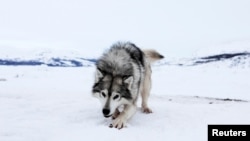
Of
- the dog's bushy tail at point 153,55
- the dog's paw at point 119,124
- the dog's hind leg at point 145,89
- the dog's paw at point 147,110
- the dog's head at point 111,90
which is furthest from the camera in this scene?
the dog's bushy tail at point 153,55

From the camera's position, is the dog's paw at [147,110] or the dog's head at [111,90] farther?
the dog's paw at [147,110]

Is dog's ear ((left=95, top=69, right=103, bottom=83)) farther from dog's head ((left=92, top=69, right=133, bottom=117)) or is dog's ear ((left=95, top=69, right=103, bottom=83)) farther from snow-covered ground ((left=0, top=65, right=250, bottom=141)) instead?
snow-covered ground ((left=0, top=65, right=250, bottom=141))

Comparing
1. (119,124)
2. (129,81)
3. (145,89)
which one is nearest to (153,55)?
(145,89)

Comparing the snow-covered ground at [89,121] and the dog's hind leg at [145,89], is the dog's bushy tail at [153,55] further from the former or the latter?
the snow-covered ground at [89,121]

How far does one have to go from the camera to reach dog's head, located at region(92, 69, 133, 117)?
6.24m

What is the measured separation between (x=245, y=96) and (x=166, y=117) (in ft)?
32.7

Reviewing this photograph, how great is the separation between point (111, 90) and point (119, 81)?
0.25m

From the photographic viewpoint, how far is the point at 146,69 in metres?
8.18

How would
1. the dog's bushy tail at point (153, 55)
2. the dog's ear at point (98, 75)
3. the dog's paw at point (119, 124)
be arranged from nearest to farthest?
the dog's paw at point (119, 124) → the dog's ear at point (98, 75) → the dog's bushy tail at point (153, 55)

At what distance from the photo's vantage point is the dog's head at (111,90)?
20.5ft

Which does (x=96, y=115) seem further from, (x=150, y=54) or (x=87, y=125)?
(x=150, y=54)

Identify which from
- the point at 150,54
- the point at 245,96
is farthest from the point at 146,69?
the point at 245,96

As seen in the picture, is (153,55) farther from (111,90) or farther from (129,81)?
(111,90)

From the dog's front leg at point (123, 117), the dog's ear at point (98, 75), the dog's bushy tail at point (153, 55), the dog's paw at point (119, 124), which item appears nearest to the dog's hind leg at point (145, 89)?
the dog's bushy tail at point (153, 55)
